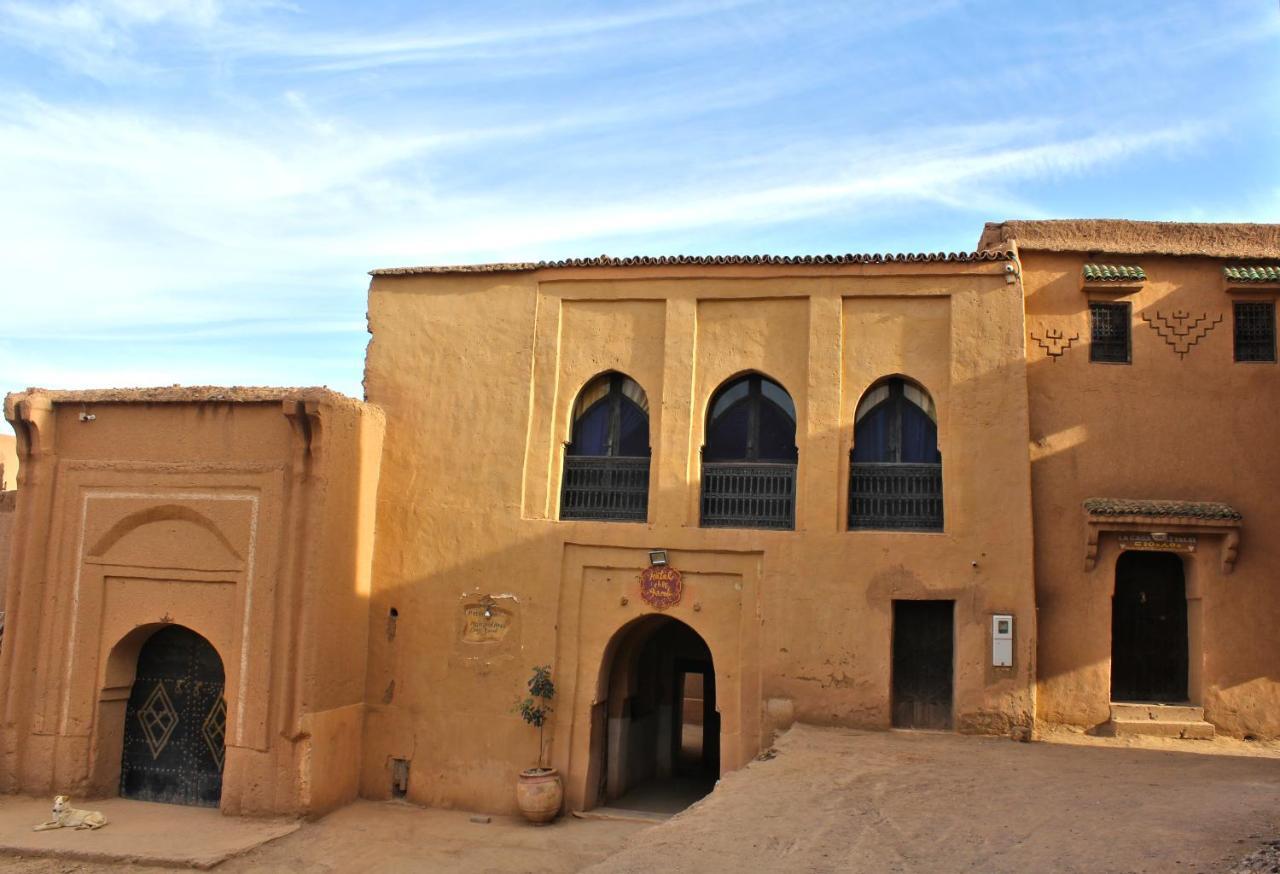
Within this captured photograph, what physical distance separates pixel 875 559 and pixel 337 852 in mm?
7087

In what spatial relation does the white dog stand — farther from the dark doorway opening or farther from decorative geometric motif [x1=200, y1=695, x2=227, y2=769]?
the dark doorway opening

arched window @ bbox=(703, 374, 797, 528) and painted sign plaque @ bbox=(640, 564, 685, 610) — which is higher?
arched window @ bbox=(703, 374, 797, 528)

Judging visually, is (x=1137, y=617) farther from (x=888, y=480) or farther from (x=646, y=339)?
(x=646, y=339)

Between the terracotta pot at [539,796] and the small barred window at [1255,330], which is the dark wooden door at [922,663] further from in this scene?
the small barred window at [1255,330]

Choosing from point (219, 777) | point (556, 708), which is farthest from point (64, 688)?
point (556, 708)

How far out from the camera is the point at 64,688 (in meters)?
14.0

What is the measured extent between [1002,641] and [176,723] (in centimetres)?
1063

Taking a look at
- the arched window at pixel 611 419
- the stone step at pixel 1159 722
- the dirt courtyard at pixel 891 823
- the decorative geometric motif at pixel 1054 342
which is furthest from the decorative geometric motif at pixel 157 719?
the decorative geometric motif at pixel 1054 342

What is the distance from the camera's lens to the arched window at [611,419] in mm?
14352

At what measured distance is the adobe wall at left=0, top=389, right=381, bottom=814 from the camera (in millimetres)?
13375

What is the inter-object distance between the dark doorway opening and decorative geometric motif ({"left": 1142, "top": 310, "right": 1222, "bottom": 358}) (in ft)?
8.55

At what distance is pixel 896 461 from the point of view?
13.4 meters

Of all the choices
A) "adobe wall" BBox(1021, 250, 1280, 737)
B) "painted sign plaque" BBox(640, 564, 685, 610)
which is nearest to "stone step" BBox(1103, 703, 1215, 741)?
"adobe wall" BBox(1021, 250, 1280, 737)

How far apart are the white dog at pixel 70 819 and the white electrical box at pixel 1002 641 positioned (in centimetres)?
1073
